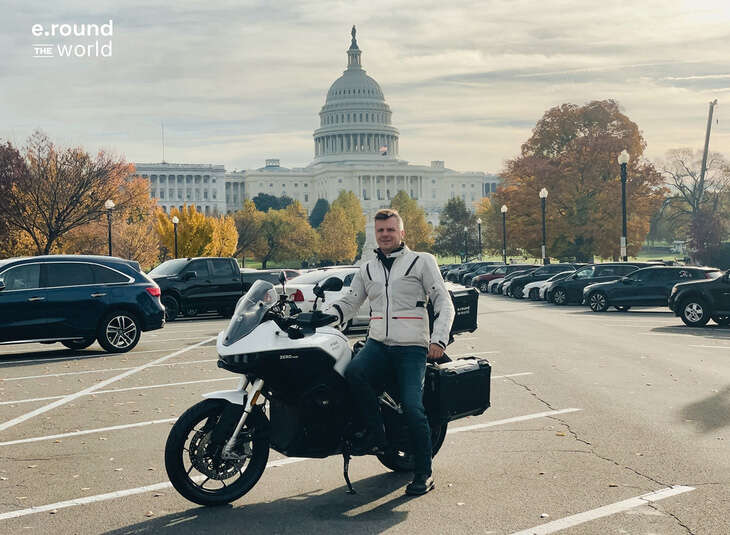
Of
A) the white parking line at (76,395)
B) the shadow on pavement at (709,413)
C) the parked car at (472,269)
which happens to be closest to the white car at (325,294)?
the white parking line at (76,395)

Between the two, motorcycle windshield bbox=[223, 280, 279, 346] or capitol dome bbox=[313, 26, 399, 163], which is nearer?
motorcycle windshield bbox=[223, 280, 279, 346]

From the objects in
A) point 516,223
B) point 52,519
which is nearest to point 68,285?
point 52,519

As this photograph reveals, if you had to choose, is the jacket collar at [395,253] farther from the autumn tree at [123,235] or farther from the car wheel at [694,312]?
the autumn tree at [123,235]

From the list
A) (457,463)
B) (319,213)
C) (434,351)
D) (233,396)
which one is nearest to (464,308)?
(457,463)

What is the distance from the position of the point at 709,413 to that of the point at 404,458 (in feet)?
13.3

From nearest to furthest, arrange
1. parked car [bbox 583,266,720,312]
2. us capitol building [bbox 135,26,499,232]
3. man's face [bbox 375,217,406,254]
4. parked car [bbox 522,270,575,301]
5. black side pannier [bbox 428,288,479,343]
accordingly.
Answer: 1. man's face [bbox 375,217,406,254]
2. black side pannier [bbox 428,288,479,343]
3. parked car [bbox 583,266,720,312]
4. parked car [bbox 522,270,575,301]
5. us capitol building [bbox 135,26,499,232]

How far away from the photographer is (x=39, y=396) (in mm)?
11773

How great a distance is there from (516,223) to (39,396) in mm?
50915

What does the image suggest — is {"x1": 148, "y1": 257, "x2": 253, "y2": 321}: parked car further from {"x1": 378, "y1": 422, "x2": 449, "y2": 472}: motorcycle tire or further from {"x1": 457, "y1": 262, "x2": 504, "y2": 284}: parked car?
{"x1": 457, "y1": 262, "x2": 504, "y2": 284}: parked car

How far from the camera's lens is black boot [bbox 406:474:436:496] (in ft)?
21.3

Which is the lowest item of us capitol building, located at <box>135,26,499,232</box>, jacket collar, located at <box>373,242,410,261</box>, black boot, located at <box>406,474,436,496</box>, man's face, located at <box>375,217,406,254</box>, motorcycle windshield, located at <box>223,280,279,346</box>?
black boot, located at <box>406,474,436,496</box>

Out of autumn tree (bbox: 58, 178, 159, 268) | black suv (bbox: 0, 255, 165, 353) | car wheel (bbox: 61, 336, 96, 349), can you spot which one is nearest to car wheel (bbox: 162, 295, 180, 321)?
car wheel (bbox: 61, 336, 96, 349)

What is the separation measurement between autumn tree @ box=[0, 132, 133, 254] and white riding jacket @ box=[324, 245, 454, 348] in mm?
45721

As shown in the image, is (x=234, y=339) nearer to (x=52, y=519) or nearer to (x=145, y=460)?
(x=52, y=519)
